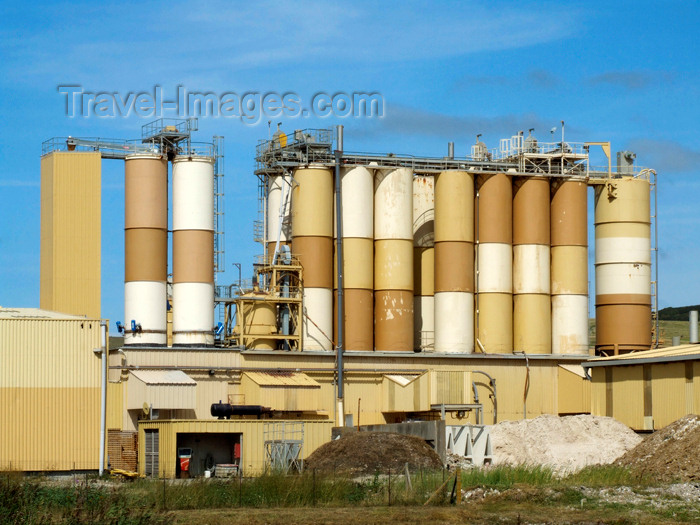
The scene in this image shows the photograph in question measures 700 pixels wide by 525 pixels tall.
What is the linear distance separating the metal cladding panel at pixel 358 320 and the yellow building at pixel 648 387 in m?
11.1

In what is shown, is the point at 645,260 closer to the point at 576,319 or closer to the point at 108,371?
the point at 576,319

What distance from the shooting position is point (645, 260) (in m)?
65.2

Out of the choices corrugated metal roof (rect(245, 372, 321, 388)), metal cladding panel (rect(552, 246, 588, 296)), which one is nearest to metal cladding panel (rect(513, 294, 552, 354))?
metal cladding panel (rect(552, 246, 588, 296))

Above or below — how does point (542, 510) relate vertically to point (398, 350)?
below

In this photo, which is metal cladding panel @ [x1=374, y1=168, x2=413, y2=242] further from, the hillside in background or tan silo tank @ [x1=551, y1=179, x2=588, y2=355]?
the hillside in background

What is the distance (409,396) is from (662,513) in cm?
2583

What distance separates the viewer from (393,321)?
60.6 metres

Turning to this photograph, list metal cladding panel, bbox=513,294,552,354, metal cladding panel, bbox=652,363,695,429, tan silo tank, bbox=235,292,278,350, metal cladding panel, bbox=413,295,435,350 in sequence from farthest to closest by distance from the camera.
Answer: metal cladding panel, bbox=413,295,435,350
metal cladding panel, bbox=513,294,552,354
tan silo tank, bbox=235,292,278,350
metal cladding panel, bbox=652,363,695,429

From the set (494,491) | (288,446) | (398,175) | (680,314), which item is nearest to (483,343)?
(398,175)

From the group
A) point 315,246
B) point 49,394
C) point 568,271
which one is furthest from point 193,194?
point 568,271

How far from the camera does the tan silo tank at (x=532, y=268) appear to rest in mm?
63062

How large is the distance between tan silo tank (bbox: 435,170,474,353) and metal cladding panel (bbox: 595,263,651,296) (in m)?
8.09

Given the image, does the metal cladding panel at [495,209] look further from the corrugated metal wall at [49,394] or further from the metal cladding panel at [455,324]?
the corrugated metal wall at [49,394]

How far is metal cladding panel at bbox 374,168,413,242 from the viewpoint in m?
61.5
